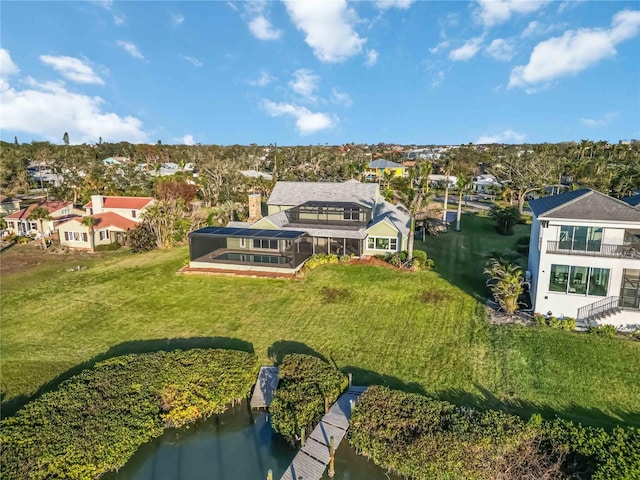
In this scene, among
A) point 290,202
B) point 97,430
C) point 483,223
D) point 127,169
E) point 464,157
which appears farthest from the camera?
point 464,157

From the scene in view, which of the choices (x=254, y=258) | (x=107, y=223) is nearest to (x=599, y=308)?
(x=254, y=258)

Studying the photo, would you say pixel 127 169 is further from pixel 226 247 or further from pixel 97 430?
pixel 97 430

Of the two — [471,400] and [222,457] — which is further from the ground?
[471,400]

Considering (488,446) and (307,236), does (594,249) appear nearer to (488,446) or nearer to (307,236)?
(488,446)

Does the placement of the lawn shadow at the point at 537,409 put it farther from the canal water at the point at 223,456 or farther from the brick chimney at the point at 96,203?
the brick chimney at the point at 96,203

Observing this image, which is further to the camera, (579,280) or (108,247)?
(108,247)

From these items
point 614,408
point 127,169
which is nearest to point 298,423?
point 614,408
